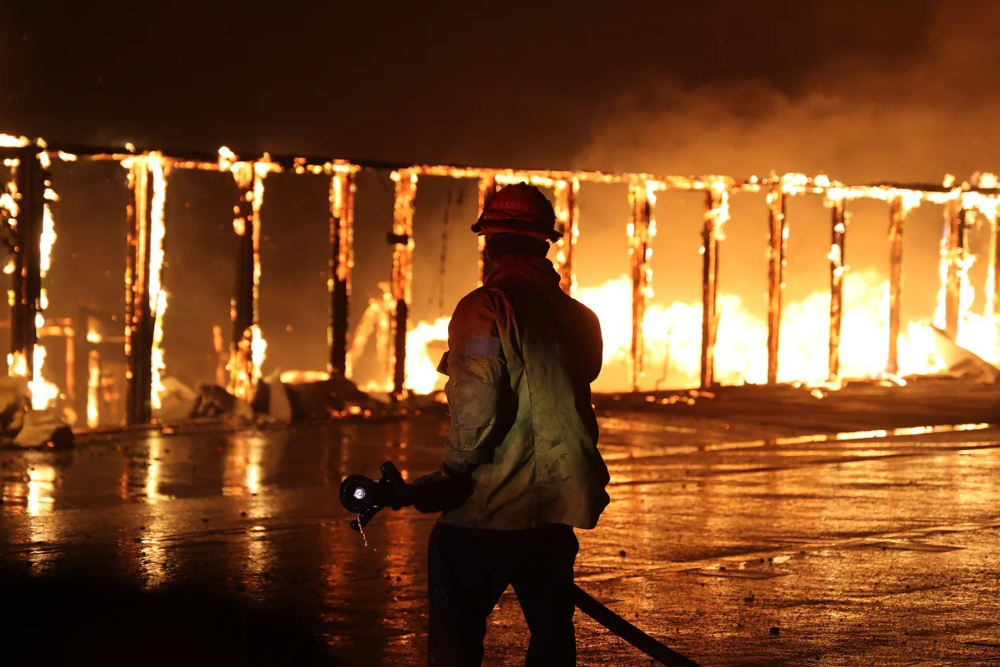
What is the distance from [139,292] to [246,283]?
1.22 meters

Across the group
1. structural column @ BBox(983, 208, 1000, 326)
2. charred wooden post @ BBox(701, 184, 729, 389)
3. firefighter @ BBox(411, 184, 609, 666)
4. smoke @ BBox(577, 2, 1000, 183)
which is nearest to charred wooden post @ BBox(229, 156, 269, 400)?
charred wooden post @ BBox(701, 184, 729, 389)

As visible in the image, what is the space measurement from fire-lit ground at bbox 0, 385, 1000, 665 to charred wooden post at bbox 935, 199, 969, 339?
8.02 meters

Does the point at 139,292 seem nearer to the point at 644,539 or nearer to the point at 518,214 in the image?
the point at 644,539

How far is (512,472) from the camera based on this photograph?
3.45 metres

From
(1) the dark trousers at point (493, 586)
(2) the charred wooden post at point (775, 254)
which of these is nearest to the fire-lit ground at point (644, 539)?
(1) the dark trousers at point (493, 586)

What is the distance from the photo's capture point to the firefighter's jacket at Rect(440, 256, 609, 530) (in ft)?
11.1

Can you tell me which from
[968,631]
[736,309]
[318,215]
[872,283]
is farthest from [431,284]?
[968,631]

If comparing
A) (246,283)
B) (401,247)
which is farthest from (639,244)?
(246,283)

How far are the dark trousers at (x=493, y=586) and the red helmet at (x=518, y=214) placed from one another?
841 mm

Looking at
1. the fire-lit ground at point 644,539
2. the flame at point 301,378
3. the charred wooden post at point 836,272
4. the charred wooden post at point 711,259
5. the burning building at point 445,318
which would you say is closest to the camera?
the fire-lit ground at point 644,539

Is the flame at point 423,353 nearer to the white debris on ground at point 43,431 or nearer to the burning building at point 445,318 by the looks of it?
the burning building at point 445,318

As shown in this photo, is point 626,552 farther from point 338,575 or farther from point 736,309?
point 736,309

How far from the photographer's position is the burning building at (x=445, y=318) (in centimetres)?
1343

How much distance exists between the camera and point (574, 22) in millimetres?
20297
